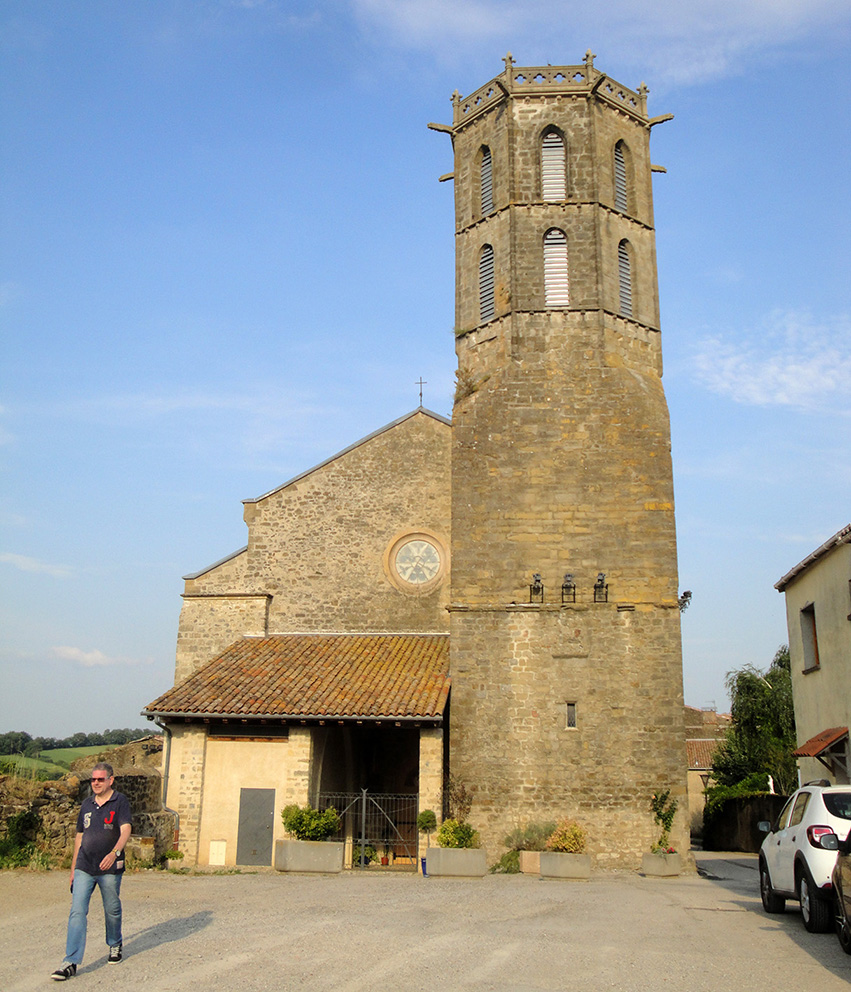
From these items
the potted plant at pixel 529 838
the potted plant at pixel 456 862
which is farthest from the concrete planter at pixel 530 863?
the potted plant at pixel 456 862

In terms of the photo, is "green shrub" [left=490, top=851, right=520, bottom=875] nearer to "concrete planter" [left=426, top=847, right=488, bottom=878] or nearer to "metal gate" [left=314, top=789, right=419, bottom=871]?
"concrete planter" [left=426, top=847, right=488, bottom=878]

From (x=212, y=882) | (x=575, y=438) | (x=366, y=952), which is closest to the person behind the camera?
(x=366, y=952)

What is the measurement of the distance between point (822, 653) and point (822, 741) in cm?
188

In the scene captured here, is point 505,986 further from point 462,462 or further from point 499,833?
point 462,462

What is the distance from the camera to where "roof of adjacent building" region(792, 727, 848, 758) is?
677 inches

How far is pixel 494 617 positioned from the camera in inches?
769

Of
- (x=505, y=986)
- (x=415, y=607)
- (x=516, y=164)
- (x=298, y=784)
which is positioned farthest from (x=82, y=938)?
(x=516, y=164)

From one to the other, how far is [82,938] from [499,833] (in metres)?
12.1

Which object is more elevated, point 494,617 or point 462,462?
point 462,462

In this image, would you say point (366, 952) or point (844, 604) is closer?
point (366, 952)

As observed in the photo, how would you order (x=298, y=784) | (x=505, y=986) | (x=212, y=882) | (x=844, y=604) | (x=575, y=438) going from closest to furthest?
(x=505, y=986) < (x=212, y=882) < (x=844, y=604) < (x=298, y=784) < (x=575, y=438)

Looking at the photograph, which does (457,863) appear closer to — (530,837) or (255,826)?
(530,837)

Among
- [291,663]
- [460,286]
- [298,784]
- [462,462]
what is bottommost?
[298,784]

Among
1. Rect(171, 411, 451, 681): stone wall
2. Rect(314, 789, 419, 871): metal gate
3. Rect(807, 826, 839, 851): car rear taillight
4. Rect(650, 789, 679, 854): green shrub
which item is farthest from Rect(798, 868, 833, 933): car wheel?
Rect(171, 411, 451, 681): stone wall
